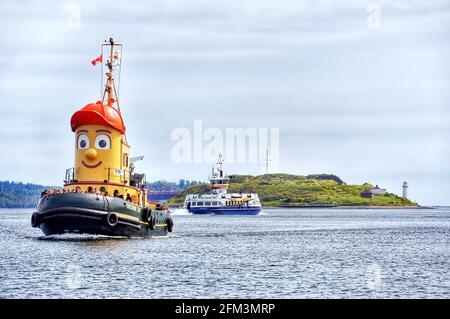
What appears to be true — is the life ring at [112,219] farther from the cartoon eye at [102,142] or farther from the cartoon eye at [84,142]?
the cartoon eye at [84,142]

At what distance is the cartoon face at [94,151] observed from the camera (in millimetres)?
72188

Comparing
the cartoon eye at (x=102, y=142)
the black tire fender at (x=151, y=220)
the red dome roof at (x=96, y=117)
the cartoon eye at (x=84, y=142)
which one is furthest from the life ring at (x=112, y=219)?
the red dome roof at (x=96, y=117)

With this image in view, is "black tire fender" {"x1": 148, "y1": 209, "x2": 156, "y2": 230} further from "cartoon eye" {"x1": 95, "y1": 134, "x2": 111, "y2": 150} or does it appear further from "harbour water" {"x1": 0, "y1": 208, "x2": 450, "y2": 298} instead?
"cartoon eye" {"x1": 95, "y1": 134, "x2": 111, "y2": 150}

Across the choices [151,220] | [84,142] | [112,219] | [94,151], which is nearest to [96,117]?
[84,142]

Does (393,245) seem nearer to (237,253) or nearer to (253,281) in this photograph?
(237,253)

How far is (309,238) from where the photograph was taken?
92.9 metres

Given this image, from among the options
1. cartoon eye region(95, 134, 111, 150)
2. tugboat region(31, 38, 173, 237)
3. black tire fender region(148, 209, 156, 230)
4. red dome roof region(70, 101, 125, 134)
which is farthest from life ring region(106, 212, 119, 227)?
red dome roof region(70, 101, 125, 134)

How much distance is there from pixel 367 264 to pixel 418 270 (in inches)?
179

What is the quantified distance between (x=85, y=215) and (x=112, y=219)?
7.45ft

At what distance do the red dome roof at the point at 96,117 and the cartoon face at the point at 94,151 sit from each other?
1.37 ft

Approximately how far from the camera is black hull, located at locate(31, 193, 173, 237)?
67.6m

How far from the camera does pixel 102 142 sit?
72.4m

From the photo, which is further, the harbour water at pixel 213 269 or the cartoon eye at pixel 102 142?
the cartoon eye at pixel 102 142
